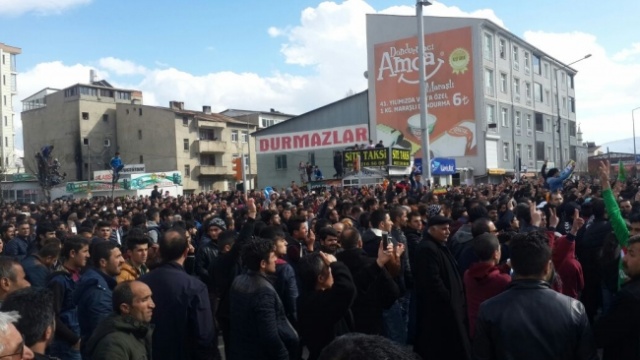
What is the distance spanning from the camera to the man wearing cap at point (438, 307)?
505 cm

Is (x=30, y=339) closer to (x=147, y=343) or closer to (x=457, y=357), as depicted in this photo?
(x=147, y=343)

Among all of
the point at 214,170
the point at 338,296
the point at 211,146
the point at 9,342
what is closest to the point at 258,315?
the point at 338,296

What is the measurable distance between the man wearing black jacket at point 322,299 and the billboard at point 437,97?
38432 mm

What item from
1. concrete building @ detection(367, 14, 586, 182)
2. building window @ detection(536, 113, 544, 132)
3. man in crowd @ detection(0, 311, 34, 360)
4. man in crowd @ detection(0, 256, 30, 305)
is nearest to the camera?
man in crowd @ detection(0, 311, 34, 360)

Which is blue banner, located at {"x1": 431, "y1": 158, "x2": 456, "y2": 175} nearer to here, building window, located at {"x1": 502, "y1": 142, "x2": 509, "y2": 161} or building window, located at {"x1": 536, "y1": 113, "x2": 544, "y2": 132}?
building window, located at {"x1": 502, "y1": 142, "x2": 509, "y2": 161}

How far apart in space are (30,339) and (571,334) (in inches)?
113

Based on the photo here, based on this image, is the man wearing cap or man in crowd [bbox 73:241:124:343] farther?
the man wearing cap

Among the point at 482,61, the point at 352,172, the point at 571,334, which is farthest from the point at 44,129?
the point at 571,334

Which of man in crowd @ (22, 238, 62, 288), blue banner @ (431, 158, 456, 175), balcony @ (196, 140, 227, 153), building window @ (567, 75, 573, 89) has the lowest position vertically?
man in crowd @ (22, 238, 62, 288)

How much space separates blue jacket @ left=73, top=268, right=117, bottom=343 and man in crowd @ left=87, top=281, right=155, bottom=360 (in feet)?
2.83

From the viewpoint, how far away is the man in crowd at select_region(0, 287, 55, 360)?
3256mm

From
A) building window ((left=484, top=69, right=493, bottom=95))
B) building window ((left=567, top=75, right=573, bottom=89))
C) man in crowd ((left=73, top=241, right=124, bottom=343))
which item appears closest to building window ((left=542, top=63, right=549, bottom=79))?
building window ((left=567, top=75, right=573, bottom=89))

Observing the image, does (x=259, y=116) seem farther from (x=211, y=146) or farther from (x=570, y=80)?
(x=570, y=80)

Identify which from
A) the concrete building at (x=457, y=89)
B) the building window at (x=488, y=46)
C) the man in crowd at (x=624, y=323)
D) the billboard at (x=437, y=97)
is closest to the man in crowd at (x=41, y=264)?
the man in crowd at (x=624, y=323)
